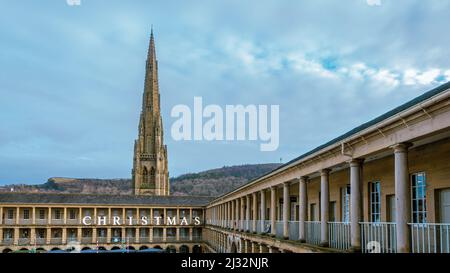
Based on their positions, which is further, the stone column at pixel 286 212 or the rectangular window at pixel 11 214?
the rectangular window at pixel 11 214

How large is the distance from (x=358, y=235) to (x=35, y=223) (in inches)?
2418

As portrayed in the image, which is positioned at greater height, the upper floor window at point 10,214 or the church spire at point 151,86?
the church spire at point 151,86

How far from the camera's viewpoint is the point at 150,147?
395 ft

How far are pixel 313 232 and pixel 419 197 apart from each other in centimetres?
522

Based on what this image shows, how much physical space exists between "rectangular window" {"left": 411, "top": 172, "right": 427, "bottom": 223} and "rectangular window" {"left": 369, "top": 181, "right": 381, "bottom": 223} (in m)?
2.26

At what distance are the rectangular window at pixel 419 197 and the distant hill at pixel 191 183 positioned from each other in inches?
4664

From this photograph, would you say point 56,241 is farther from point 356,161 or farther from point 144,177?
point 356,161

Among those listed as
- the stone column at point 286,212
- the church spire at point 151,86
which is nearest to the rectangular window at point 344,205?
the stone column at point 286,212

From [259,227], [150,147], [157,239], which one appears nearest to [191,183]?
[150,147]

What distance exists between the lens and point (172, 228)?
243ft

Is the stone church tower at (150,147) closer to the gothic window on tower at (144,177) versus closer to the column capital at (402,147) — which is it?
the gothic window on tower at (144,177)

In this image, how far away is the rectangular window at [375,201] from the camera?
52.2 ft
